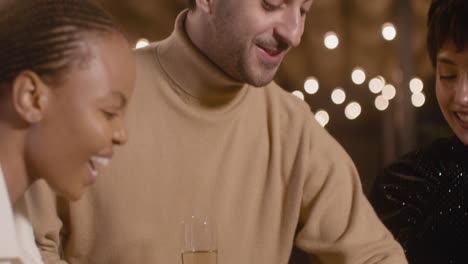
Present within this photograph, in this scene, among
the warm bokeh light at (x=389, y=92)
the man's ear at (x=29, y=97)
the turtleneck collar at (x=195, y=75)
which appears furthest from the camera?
the warm bokeh light at (x=389, y=92)

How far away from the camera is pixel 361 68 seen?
5129 millimetres

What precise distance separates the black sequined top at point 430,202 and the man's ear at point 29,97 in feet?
4.01

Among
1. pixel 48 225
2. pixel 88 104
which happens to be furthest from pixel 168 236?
pixel 88 104

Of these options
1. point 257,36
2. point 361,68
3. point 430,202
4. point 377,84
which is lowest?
point 430,202

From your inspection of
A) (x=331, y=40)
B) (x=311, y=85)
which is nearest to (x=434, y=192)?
(x=331, y=40)

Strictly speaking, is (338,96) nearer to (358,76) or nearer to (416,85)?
(358,76)

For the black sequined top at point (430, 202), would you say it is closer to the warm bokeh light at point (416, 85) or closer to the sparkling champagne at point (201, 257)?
the sparkling champagne at point (201, 257)

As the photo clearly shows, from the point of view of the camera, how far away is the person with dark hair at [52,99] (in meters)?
1.07

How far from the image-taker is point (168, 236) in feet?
5.25

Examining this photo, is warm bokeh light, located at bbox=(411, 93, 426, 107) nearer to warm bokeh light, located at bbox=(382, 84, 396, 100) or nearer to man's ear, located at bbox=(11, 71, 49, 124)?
warm bokeh light, located at bbox=(382, 84, 396, 100)

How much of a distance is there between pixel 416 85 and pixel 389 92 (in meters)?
0.23

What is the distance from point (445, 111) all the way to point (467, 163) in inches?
8.4

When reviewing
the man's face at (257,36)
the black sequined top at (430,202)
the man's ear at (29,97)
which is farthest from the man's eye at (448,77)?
the man's ear at (29,97)

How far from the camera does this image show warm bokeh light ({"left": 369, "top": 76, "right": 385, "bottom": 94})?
5008 millimetres
